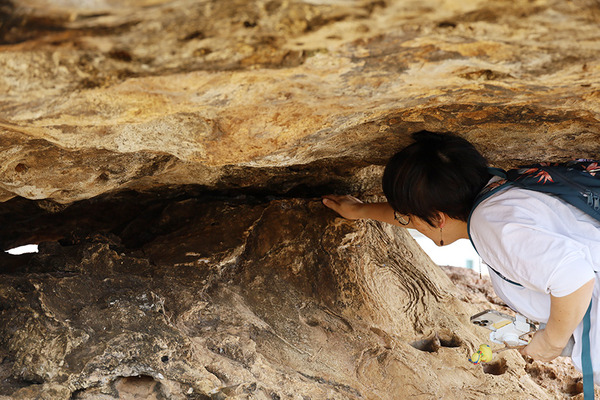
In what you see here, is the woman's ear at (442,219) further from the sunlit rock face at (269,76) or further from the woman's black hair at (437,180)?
the sunlit rock face at (269,76)

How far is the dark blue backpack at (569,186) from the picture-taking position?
5.43 feet

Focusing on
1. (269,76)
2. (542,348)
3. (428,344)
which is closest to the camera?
(269,76)

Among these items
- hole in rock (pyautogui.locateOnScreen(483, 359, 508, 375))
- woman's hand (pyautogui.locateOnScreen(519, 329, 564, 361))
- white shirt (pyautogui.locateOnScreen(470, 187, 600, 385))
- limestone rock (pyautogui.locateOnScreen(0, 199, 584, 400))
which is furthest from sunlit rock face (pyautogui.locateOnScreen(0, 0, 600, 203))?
hole in rock (pyautogui.locateOnScreen(483, 359, 508, 375))

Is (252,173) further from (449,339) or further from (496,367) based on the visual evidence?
(496,367)

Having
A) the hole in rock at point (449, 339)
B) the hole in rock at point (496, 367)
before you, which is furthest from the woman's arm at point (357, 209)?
the hole in rock at point (496, 367)

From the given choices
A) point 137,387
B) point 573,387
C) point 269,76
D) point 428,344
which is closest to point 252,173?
point 428,344

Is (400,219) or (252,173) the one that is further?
(252,173)

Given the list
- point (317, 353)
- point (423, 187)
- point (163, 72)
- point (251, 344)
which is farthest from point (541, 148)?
point (163, 72)

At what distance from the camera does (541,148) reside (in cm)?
225

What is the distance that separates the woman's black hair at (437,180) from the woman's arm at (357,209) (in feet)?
1.45

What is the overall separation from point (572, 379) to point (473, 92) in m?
1.91

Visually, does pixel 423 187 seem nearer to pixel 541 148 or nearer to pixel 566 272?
pixel 566 272

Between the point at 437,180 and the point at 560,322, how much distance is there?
0.59m

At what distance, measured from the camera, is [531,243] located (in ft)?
4.99
